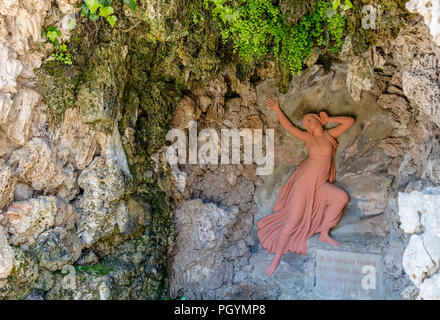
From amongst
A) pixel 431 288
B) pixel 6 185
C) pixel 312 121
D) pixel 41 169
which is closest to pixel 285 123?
pixel 312 121

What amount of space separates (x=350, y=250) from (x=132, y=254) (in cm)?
267

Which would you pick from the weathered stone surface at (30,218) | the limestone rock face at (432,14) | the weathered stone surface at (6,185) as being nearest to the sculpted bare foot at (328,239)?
the limestone rock face at (432,14)

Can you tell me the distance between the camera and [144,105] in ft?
15.4

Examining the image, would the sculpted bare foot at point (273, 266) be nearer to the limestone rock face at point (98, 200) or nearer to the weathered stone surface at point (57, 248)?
the limestone rock face at point (98, 200)

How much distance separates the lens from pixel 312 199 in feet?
16.8

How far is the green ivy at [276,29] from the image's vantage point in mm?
3992

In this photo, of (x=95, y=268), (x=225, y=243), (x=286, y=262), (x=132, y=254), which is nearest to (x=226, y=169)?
(x=225, y=243)

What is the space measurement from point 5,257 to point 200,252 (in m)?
2.49

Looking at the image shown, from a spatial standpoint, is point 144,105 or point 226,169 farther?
point 226,169

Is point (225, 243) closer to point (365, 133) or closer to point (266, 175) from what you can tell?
point (266, 175)

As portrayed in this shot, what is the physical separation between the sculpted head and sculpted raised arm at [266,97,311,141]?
102mm

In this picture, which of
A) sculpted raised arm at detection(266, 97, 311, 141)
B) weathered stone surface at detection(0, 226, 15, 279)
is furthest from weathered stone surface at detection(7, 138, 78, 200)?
sculpted raised arm at detection(266, 97, 311, 141)

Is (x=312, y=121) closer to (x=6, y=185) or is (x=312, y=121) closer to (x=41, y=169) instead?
(x=41, y=169)

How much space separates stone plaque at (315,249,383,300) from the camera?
14.6 feet
